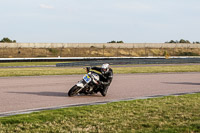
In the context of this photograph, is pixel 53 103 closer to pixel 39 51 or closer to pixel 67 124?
pixel 67 124

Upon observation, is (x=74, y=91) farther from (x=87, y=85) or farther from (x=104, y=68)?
(x=104, y=68)

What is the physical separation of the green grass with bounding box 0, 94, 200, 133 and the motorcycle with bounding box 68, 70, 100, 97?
92.7 inches

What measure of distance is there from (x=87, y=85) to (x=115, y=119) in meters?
4.59

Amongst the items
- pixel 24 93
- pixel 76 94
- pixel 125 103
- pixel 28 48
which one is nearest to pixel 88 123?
pixel 125 103

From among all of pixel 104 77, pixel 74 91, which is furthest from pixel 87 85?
pixel 104 77

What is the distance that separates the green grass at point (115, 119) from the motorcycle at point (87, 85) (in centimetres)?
236

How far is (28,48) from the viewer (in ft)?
270

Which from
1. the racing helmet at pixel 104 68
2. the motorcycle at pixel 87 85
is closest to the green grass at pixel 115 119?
the motorcycle at pixel 87 85

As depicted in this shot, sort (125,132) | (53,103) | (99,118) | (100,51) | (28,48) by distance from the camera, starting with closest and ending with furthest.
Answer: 1. (125,132)
2. (99,118)
3. (53,103)
4. (28,48)
5. (100,51)

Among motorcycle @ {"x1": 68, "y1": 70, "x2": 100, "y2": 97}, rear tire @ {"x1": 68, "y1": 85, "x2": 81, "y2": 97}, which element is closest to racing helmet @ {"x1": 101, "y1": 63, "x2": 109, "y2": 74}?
motorcycle @ {"x1": 68, "y1": 70, "x2": 100, "y2": 97}

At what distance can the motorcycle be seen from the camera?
40.6 ft

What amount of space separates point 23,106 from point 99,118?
302 centimetres

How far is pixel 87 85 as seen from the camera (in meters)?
12.5

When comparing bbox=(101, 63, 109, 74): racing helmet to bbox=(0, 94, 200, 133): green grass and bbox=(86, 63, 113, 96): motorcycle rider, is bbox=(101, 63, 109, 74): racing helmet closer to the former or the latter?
bbox=(86, 63, 113, 96): motorcycle rider
